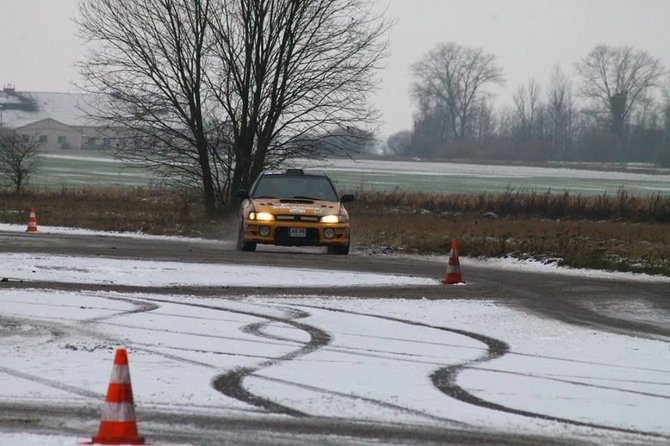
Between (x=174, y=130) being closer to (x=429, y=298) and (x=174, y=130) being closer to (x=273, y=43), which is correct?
(x=273, y=43)

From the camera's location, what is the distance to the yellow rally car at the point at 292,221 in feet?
72.7

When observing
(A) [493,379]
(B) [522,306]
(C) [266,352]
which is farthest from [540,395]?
(B) [522,306]

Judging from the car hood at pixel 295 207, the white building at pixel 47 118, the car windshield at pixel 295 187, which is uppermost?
the white building at pixel 47 118

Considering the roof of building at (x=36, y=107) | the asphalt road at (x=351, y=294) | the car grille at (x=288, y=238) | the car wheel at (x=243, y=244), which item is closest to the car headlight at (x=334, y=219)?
the car grille at (x=288, y=238)

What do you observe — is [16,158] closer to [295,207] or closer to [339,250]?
[339,250]

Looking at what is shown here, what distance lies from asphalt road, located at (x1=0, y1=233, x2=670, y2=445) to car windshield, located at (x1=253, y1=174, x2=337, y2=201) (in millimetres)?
1247

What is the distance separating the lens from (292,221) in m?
22.2

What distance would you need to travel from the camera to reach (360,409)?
26.7 feet

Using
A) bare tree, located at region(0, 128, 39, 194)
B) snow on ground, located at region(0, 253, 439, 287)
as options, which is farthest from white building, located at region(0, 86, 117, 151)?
snow on ground, located at region(0, 253, 439, 287)

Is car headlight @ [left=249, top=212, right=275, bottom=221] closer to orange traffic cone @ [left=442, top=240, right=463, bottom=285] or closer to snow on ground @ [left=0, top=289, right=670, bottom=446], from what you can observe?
orange traffic cone @ [left=442, top=240, right=463, bottom=285]

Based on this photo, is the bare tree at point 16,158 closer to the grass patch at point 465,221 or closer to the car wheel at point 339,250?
the grass patch at point 465,221

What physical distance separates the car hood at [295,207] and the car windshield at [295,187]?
48 cm

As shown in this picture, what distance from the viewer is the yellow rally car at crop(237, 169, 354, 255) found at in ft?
72.7

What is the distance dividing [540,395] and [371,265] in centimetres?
1179
